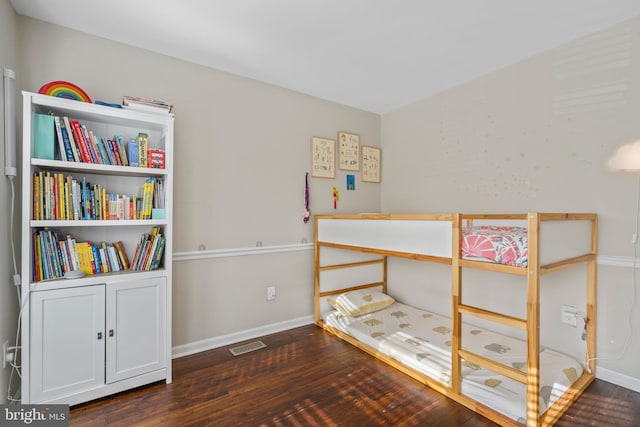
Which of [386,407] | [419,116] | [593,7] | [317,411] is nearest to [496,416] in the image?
[386,407]

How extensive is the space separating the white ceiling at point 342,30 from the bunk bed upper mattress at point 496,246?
1343mm

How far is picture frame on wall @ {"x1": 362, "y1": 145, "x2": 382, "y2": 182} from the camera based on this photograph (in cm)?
340

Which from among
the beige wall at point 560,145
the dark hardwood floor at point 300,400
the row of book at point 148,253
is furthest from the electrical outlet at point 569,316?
the row of book at point 148,253

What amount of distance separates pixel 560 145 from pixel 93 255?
3.27 meters

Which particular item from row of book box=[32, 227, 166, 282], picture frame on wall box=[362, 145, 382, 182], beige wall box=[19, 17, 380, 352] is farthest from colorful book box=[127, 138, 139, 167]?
picture frame on wall box=[362, 145, 382, 182]

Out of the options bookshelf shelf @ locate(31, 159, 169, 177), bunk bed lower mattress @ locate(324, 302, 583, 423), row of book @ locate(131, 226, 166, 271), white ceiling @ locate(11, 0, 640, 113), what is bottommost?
bunk bed lower mattress @ locate(324, 302, 583, 423)

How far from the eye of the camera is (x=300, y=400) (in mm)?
1741

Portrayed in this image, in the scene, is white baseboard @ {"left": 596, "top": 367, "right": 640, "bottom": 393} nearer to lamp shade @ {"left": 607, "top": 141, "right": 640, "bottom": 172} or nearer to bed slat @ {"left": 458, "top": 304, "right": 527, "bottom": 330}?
bed slat @ {"left": 458, "top": 304, "right": 527, "bottom": 330}

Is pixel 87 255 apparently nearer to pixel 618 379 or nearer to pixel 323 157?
pixel 323 157

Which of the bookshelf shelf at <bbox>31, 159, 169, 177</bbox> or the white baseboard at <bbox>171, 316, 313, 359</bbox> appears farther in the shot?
the white baseboard at <bbox>171, 316, 313, 359</bbox>

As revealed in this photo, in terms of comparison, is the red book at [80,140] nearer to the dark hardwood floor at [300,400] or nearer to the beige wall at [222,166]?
the beige wall at [222,166]

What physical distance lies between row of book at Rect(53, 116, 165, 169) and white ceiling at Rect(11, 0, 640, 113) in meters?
0.69

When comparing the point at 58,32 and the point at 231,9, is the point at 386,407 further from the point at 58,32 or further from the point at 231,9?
the point at 58,32

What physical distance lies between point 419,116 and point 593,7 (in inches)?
58.6
